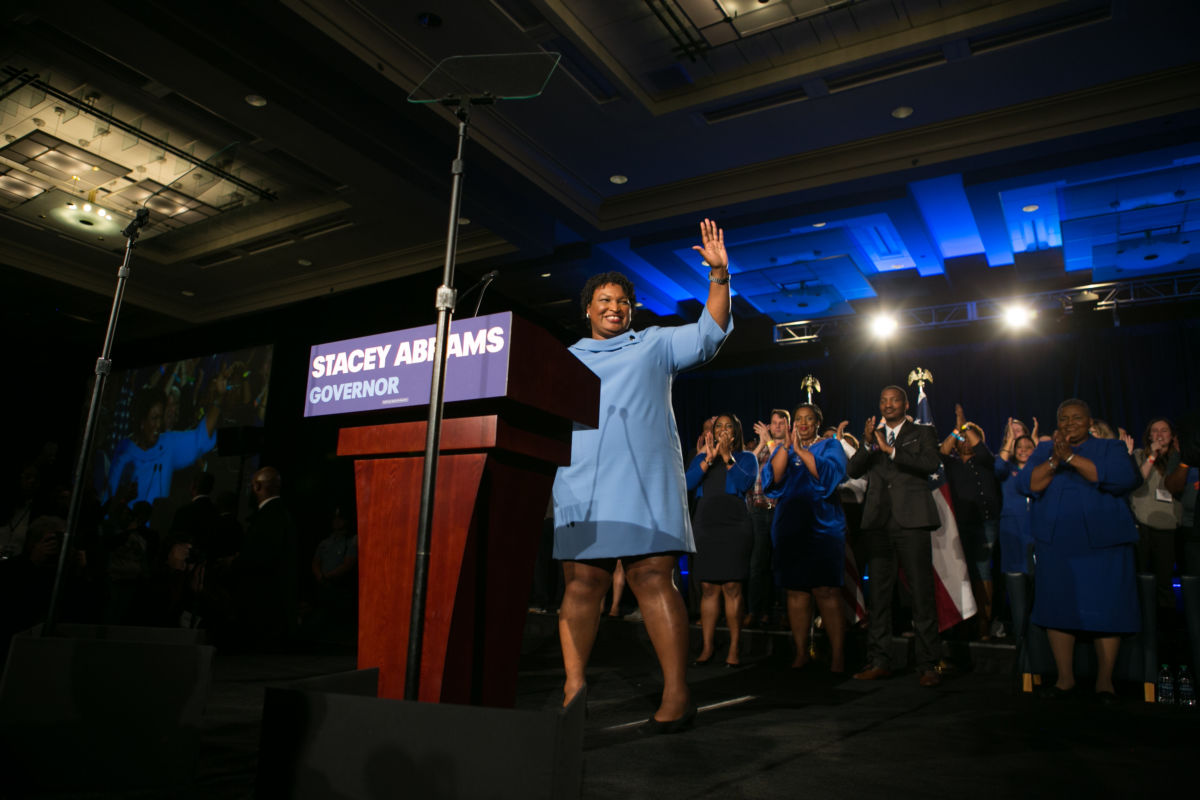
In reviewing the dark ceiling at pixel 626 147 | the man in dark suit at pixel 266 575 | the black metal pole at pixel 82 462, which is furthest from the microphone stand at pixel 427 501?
the dark ceiling at pixel 626 147

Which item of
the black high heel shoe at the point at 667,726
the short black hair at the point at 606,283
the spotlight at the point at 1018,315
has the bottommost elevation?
the black high heel shoe at the point at 667,726

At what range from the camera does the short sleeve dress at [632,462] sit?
7.08 ft

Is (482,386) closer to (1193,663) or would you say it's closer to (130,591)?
(1193,663)

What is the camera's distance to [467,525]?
1499mm

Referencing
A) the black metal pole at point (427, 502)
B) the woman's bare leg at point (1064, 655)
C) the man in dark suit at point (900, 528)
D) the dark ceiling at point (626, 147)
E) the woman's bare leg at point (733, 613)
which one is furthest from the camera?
the dark ceiling at point (626, 147)

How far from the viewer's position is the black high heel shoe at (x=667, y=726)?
209cm

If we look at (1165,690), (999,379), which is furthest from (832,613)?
(999,379)

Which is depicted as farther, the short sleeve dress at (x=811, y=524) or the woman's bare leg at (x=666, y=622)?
the short sleeve dress at (x=811, y=524)

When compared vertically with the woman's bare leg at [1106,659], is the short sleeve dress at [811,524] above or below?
above

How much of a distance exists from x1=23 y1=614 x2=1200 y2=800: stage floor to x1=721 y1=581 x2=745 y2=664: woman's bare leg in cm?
61

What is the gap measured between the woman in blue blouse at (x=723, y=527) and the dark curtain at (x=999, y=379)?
6.41m

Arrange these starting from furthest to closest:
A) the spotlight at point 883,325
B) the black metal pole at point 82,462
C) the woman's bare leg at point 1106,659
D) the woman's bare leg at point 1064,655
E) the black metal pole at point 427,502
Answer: the spotlight at point 883,325
the woman's bare leg at point 1064,655
the woman's bare leg at point 1106,659
the black metal pole at point 82,462
the black metal pole at point 427,502

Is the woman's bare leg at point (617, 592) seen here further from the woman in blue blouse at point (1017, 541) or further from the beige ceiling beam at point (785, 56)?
the beige ceiling beam at point (785, 56)

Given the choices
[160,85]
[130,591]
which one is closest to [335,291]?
[160,85]
